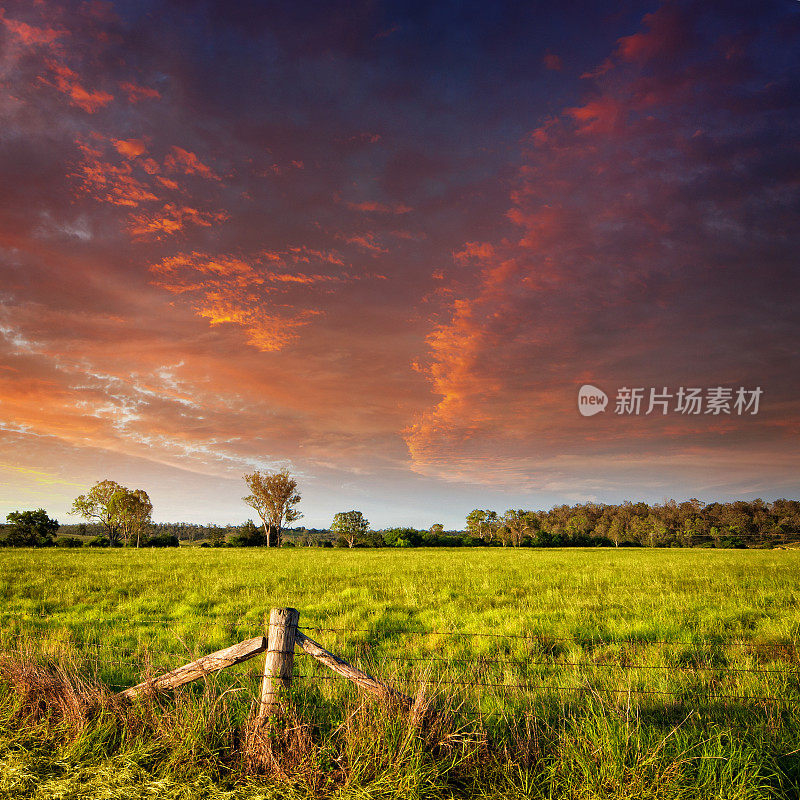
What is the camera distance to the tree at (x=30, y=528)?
272ft

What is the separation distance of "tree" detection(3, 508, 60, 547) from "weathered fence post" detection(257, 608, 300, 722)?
3790 inches

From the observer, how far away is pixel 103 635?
1199 centimetres

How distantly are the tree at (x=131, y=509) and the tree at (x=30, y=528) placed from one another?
16106mm

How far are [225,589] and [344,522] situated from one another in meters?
93.4

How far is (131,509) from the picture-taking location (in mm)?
112438

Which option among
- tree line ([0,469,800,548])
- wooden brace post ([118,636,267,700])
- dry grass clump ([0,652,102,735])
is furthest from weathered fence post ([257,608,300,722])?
tree line ([0,469,800,548])

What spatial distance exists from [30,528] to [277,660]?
10680cm

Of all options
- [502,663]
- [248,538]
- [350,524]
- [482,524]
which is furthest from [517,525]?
[502,663]

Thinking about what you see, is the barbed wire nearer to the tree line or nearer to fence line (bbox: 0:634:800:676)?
fence line (bbox: 0:634:800:676)

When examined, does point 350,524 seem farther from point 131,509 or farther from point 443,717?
point 443,717

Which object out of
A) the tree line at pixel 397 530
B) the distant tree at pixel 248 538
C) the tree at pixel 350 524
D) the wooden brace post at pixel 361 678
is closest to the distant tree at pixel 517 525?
the tree line at pixel 397 530

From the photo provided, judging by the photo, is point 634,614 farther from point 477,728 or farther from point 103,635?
point 103,635

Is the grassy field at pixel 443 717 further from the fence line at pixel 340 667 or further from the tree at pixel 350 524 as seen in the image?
the tree at pixel 350 524

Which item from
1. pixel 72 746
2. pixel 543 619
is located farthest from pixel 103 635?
pixel 543 619
